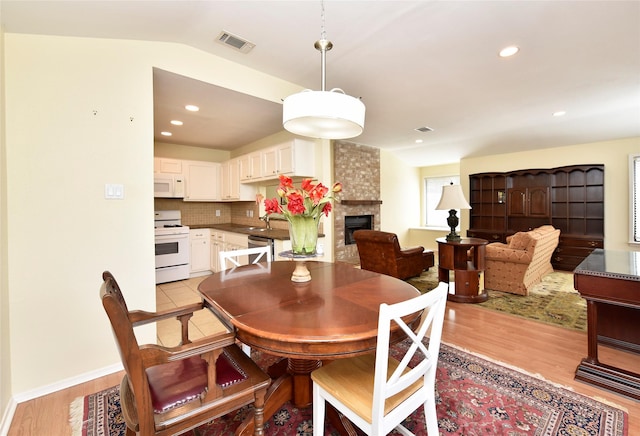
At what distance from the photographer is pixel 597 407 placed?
1694 millimetres

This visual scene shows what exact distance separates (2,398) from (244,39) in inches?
115

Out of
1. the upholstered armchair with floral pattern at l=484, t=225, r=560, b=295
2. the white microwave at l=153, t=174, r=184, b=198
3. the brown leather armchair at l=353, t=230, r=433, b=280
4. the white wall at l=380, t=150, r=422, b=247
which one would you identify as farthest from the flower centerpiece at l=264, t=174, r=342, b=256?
the white wall at l=380, t=150, r=422, b=247

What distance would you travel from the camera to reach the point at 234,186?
521 centimetres

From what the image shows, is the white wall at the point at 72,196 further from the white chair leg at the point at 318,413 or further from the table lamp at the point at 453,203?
the table lamp at the point at 453,203

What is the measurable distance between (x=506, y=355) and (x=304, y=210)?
84.4 inches

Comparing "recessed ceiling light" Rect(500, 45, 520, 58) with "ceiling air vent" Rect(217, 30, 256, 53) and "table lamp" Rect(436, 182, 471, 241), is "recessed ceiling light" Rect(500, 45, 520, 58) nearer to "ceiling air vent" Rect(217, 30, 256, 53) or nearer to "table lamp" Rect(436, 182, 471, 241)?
"table lamp" Rect(436, 182, 471, 241)

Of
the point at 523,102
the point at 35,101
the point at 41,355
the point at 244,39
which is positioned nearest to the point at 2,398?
the point at 41,355

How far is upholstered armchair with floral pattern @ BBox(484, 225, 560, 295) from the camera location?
3.73 meters

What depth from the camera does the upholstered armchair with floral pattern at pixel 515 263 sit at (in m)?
3.73

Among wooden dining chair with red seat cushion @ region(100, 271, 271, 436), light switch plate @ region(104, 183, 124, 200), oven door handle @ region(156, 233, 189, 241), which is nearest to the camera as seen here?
wooden dining chair with red seat cushion @ region(100, 271, 271, 436)

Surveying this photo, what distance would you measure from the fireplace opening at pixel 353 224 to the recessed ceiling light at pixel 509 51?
3.78m

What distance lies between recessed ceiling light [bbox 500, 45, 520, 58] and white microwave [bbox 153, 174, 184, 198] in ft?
16.2

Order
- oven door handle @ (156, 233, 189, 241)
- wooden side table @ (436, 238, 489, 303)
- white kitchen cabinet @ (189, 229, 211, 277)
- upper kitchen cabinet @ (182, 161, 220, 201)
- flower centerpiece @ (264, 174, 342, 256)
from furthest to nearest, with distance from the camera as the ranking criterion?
upper kitchen cabinet @ (182, 161, 220, 201) → white kitchen cabinet @ (189, 229, 211, 277) → oven door handle @ (156, 233, 189, 241) → wooden side table @ (436, 238, 489, 303) → flower centerpiece @ (264, 174, 342, 256)

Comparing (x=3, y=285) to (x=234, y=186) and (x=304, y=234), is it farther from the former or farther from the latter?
(x=234, y=186)
